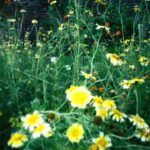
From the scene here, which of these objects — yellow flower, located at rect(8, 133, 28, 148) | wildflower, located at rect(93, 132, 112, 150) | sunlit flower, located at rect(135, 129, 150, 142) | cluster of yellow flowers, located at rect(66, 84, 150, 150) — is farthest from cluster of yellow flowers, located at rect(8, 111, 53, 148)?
sunlit flower, located at rect(135, 129, 150, 142)

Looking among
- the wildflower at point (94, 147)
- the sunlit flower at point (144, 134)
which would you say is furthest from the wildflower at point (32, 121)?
the sunlit flower at point (144, 134)

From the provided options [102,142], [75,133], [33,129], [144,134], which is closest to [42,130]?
[33,129]

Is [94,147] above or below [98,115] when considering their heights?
below

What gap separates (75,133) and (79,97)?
0.16 metres

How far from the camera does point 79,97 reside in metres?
1.98

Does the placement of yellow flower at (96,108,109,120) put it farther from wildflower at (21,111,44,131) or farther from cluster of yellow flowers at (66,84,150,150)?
wildflower at (21,111,44,131)

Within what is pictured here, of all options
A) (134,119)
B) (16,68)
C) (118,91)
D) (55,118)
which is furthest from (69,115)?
(16,68)

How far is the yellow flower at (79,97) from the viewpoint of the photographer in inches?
76.5

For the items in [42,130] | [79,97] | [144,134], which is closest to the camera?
[42,130]

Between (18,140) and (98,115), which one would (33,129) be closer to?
(18,140)

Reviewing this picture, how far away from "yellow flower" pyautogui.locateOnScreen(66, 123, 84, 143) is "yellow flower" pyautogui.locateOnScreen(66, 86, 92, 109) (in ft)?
0.30

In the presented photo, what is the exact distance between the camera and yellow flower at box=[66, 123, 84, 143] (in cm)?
189

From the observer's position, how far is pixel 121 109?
259cm

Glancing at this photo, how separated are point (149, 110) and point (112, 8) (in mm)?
5426
